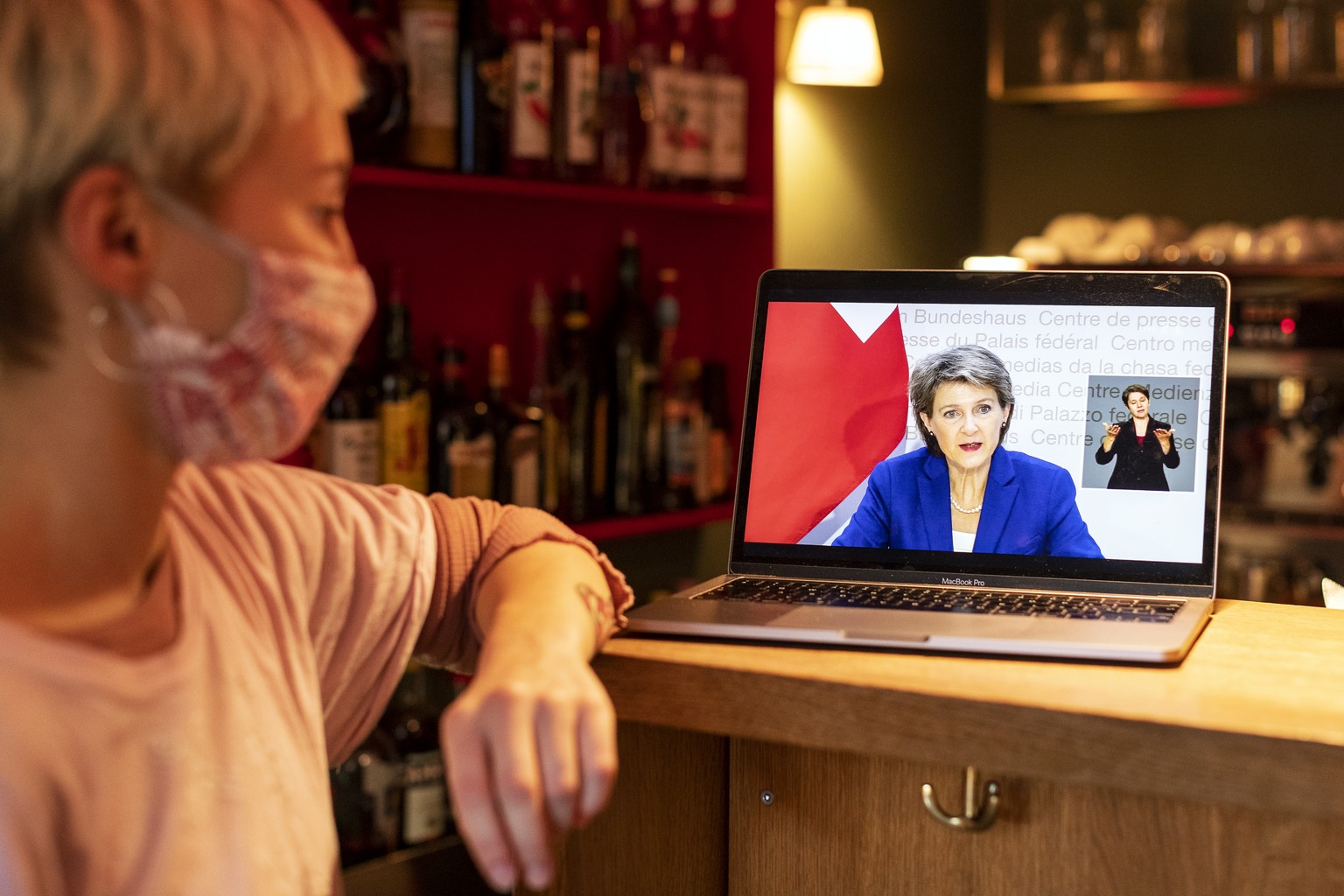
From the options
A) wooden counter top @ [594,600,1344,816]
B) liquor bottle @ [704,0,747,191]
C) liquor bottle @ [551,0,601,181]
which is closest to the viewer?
wooden counter top @ [594,600,1344,816]

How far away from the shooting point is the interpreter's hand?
0.68 m

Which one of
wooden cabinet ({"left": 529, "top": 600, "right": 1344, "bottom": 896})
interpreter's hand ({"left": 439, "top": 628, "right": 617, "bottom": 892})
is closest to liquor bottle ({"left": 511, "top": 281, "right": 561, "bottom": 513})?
wooden cabinet ({"left": 529, "top": 600, "right": 1344, "bottom": 896})

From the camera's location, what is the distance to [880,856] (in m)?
0.93

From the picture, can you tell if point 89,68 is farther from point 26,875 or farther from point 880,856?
point 880,856

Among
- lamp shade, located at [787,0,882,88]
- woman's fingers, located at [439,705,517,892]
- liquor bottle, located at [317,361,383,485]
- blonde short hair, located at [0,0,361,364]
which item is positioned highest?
lamp shade, located at [787,0,882,88]

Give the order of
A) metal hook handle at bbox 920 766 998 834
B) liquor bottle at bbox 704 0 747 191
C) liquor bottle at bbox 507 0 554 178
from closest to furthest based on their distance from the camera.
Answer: metal hook handle at bbox 920 766 998 834, liquor bottle at bbox 507 0 554 178, liquor bottle at bbox 704 0 747 191

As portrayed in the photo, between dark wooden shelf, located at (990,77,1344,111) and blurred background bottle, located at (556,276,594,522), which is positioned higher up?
dark wooden shelf, located at (990,77,1344,111)

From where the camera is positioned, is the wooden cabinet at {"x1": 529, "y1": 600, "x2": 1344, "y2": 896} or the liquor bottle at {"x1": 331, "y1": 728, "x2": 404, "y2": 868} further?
the liquor bottle at {"x1": 331, "y1": 728, "x2": 404, "y2": 868}

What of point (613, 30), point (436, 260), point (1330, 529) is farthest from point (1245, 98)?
point (436, 260)

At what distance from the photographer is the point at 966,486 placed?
3.66 feet

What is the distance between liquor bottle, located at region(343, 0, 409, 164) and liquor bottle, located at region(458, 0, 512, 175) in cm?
13

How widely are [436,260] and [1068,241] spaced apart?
6.42ft

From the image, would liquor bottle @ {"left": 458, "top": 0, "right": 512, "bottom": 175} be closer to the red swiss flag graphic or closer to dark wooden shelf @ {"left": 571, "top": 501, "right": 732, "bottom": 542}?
dark wooden shelf @ {"left": 571, "top": 501, "right": 732, "bottom": 542}

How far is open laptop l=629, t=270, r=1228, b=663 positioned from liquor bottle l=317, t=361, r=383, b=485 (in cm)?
96
